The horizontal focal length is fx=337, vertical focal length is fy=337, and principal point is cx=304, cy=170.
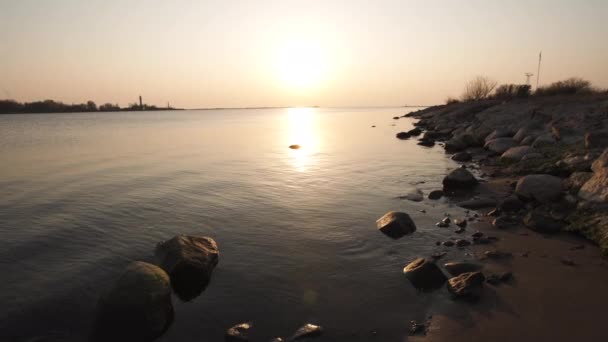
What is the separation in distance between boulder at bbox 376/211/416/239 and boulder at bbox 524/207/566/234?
2805 mm

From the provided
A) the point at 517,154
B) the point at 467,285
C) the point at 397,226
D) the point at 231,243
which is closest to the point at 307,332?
the point at 467,285

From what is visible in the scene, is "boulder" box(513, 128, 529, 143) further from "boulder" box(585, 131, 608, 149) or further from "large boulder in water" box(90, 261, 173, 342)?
"large boulder in water" box(90, 261, 173, 342)

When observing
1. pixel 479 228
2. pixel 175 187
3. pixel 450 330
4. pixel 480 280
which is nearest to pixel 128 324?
pixel 450 330

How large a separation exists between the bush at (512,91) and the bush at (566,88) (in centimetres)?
292

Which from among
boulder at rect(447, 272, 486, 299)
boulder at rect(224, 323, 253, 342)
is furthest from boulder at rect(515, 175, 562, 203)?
boulder at rect(224, 323, 253, 342)

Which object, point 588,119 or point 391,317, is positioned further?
point 588,119

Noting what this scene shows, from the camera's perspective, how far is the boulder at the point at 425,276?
6215 mm

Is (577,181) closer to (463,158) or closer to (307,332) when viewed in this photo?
(307,332)

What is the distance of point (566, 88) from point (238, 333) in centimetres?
4768

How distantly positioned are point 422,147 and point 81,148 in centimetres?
2865

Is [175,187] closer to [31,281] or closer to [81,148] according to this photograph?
[31,281]

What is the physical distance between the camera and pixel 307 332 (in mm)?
5027

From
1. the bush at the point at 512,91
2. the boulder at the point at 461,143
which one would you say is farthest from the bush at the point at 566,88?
the boulder at the point at 461,143

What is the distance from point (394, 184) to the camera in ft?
48.9
